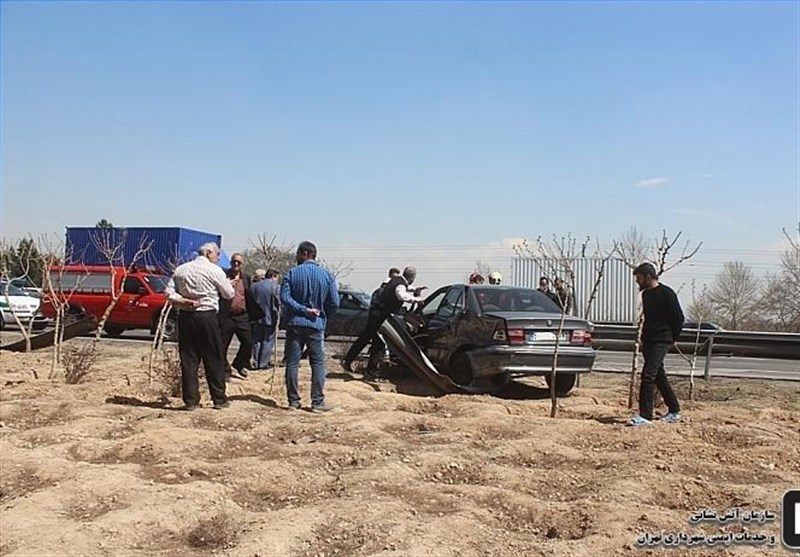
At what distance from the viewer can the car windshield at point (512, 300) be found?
10.2 metres

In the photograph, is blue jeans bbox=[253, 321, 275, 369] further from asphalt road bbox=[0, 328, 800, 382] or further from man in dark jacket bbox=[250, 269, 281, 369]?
asphalt road bbox=[0, 328, 800, 382]

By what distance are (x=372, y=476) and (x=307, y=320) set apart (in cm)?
307

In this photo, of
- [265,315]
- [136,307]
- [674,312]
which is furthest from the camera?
[136,307]

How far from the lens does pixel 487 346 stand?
379 inches

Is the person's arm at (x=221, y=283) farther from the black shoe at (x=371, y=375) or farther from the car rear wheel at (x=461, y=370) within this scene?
the black shoe at (x=371, y=375)

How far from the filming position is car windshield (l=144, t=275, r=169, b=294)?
67.3ft

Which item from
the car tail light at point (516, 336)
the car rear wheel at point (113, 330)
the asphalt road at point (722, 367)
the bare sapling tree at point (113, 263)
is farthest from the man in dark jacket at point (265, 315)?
the car rear wheel at point (113, 330)

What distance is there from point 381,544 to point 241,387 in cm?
569

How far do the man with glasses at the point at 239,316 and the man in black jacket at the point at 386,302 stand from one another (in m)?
1.60

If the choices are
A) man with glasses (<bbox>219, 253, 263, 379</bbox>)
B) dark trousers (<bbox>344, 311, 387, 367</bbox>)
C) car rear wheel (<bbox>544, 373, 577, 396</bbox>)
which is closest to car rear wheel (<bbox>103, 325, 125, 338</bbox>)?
man with glasses (<bbox>219, 253, 263, 379</bbox>)

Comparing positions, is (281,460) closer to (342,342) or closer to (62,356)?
(62,356)

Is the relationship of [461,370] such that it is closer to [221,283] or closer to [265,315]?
[265,315]

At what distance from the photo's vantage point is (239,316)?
1087 cm

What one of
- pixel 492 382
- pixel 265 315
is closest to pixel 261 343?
pixel 265 315
